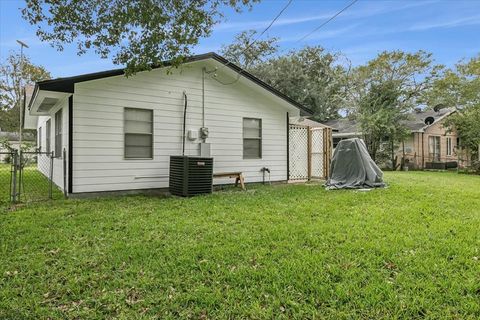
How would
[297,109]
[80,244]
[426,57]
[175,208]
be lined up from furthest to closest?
[426,57] < [297,109] < [175,208] < [80,244]

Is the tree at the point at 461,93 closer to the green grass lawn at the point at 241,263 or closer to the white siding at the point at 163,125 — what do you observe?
the white siding at the point at 163,125

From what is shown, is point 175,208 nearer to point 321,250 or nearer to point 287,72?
point 321,250

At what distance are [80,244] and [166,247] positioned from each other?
1075 millimetres

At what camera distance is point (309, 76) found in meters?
27.0

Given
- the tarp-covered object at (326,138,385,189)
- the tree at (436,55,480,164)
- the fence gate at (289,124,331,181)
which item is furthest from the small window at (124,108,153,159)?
the tree at (436,55,480,164)

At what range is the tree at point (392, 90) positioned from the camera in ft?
64.6

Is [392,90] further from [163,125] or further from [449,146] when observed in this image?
[163,125]

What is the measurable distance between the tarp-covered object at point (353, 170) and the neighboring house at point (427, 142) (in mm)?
11566

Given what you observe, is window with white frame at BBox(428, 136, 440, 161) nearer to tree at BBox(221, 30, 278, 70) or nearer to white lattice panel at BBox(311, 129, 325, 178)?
tree at BBox(221, 30, 278, 70)

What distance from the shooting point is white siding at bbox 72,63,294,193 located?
286 inches

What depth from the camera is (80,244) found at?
4.01 metres

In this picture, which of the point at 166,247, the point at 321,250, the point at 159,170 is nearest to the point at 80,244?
the point at 166,247

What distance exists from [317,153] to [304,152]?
18.2 inches

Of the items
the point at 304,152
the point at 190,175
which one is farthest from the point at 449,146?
the point at 190,175
